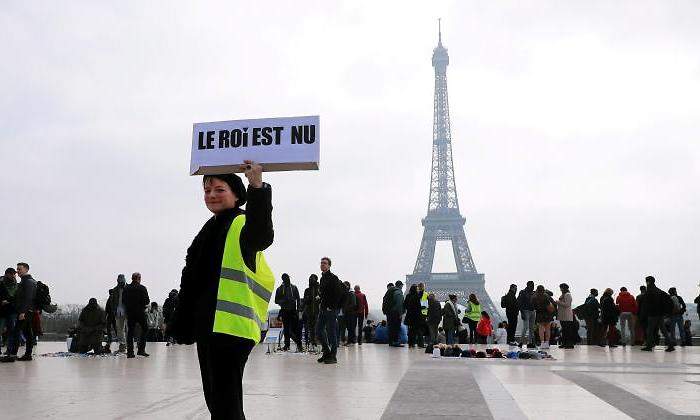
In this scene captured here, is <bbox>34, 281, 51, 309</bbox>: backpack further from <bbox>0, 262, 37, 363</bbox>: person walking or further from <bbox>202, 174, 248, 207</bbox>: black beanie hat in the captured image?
<bbox>202, 174, 248, 207</bbox>: black beanie hat

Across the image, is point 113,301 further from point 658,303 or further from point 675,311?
point 675,311

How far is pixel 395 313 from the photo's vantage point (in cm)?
1552

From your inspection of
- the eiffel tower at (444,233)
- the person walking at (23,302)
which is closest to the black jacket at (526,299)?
the person walking at (23,302)

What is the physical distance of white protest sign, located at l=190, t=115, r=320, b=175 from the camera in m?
2.87

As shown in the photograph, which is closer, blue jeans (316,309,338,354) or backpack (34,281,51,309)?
blue jeans (316,309,338,354)

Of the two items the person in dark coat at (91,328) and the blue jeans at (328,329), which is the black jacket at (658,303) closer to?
the blue jeans at (328,329)

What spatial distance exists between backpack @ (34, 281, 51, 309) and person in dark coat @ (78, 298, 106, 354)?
123 cm

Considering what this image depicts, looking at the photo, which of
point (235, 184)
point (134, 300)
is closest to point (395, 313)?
point (134, 300)

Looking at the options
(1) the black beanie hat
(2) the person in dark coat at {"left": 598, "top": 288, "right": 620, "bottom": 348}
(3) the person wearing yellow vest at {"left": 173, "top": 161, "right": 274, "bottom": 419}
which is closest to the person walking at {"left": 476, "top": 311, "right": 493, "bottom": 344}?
(2) the person in dark coat at {"left": 598, "top": 288, "right": 620, "bottom": 348}

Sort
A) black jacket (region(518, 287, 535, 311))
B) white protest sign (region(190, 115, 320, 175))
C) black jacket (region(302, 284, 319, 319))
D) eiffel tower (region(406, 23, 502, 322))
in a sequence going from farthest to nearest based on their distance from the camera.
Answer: eiffel tower (region(406, 23, 502, 322))
black jacket (region(518, 287, 535, 311))
black jacket (region(302, 284, 319, 319))
white protest sign (region(190, 115, 320, 175))

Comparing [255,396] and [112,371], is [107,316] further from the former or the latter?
[255,396]

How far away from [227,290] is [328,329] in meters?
7.66

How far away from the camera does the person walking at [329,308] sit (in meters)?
9.91

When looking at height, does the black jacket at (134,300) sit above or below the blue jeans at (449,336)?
above
